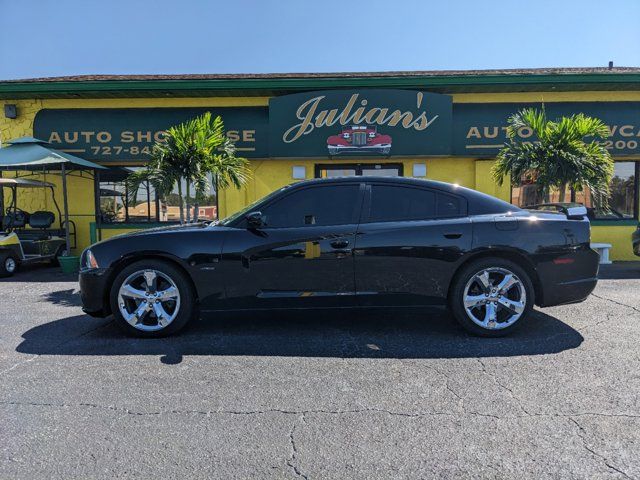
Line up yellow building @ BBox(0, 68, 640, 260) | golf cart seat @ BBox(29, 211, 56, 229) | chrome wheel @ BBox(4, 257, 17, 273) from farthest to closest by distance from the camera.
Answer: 1. yellow building @ BBox(0, 68, 640, 260)
2. golf cart seat @ BBox(29, 211, 56, 229)
3. chrome wheel @ BBox(4, 257, 17, 273)

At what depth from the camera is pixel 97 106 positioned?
10.7m

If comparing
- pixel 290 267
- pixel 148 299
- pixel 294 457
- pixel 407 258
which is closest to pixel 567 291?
pixel 407 258

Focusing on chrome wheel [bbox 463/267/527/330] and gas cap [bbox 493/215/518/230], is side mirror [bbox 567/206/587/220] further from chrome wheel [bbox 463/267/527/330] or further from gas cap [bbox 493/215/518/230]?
chrome wheel [bbox 463/267/527/330]

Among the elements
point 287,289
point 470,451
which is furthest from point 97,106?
point 470,451

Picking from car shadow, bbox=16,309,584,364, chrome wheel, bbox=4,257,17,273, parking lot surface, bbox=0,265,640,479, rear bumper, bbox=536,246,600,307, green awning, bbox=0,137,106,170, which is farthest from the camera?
chrome wheel, bbox=4,257,17,273

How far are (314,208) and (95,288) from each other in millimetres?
2327

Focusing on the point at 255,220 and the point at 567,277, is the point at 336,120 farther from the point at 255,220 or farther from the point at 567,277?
the point at 567,277

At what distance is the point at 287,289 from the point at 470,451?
2344 mm

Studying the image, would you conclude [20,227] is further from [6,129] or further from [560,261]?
[560,261]

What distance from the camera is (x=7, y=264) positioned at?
8680 mm

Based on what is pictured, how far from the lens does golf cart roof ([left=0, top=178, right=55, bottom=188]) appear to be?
9.66m

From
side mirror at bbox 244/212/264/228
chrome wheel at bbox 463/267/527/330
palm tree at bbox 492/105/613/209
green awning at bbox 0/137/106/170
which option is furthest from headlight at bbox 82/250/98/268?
palm tree at bbox 492/105/613/209

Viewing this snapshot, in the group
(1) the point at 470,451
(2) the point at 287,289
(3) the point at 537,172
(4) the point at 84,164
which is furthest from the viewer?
(4) the point at 84,164

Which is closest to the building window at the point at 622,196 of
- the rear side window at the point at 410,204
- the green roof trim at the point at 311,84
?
the green roof trim at the point at 311,84
